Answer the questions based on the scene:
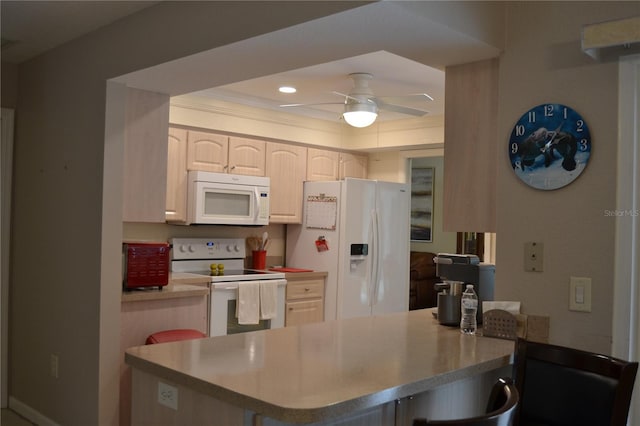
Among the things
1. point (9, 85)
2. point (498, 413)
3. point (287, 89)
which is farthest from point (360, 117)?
point (498, 413)

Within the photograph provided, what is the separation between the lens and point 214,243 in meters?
5.27

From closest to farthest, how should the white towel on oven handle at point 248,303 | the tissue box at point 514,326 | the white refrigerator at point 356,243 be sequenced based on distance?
the tissue box at point 514,326, the white towel on oven handle at point 248,303, the white refrigerator at point 356,243

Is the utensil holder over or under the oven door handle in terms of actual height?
over

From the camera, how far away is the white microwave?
4.75 meters

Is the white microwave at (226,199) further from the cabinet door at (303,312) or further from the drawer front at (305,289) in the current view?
the cabinet door at (303,312)

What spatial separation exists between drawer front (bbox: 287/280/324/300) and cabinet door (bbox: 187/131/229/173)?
1163 millimetres

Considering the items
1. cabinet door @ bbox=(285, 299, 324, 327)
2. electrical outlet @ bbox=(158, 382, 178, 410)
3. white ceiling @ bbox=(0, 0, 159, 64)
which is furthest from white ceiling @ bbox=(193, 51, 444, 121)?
electrical outlet @ bbox=(158, 382, 178, 410)

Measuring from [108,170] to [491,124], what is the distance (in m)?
1.95

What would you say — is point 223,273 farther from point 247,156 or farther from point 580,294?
point 580,294

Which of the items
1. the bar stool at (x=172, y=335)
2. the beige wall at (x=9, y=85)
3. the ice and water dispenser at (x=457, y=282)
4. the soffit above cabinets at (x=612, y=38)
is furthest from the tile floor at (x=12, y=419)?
the soffit above cabinets at (x=612, y=38)

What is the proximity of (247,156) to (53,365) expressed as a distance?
240 centimetres

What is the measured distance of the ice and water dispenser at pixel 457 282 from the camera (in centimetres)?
267

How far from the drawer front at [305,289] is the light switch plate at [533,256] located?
298 cm

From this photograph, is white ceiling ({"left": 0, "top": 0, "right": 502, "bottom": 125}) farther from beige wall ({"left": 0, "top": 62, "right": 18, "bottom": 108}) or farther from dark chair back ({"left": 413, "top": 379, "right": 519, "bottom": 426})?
dark chair back ({"left": 413, "top": 379, "right": 519, "bottom": 426})
